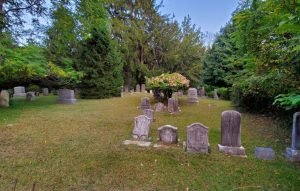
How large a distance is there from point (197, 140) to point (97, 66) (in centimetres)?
1554

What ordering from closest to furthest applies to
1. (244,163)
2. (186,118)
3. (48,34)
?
(244,163) → (48,34) → (186,118)

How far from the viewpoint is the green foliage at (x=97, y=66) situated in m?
20.2

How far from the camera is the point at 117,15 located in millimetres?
30203

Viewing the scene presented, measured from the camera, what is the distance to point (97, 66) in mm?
20250

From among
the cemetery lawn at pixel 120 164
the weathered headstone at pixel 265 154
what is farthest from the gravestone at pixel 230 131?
the weathered headstone at pixel 265 154

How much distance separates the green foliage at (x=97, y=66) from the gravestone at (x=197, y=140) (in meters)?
15.1

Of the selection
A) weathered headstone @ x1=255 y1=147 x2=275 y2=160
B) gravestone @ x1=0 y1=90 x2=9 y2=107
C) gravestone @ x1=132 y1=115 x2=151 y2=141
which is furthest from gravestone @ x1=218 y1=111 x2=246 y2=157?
gravestone @ x1=0 y1=90 x2=9 y2=107

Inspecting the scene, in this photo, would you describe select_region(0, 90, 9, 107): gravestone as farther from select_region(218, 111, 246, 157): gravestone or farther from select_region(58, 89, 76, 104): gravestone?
select_region(218, 111, 246, 157): gravestone

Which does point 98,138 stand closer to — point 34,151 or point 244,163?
point 34,151

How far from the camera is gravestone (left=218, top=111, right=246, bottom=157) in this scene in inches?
243

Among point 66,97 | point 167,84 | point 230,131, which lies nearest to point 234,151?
point 230,131

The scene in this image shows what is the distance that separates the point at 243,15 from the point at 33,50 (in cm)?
786

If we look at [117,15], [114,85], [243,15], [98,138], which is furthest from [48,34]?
[117,15]

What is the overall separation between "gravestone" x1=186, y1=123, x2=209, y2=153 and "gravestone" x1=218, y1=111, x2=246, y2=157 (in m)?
0.51
